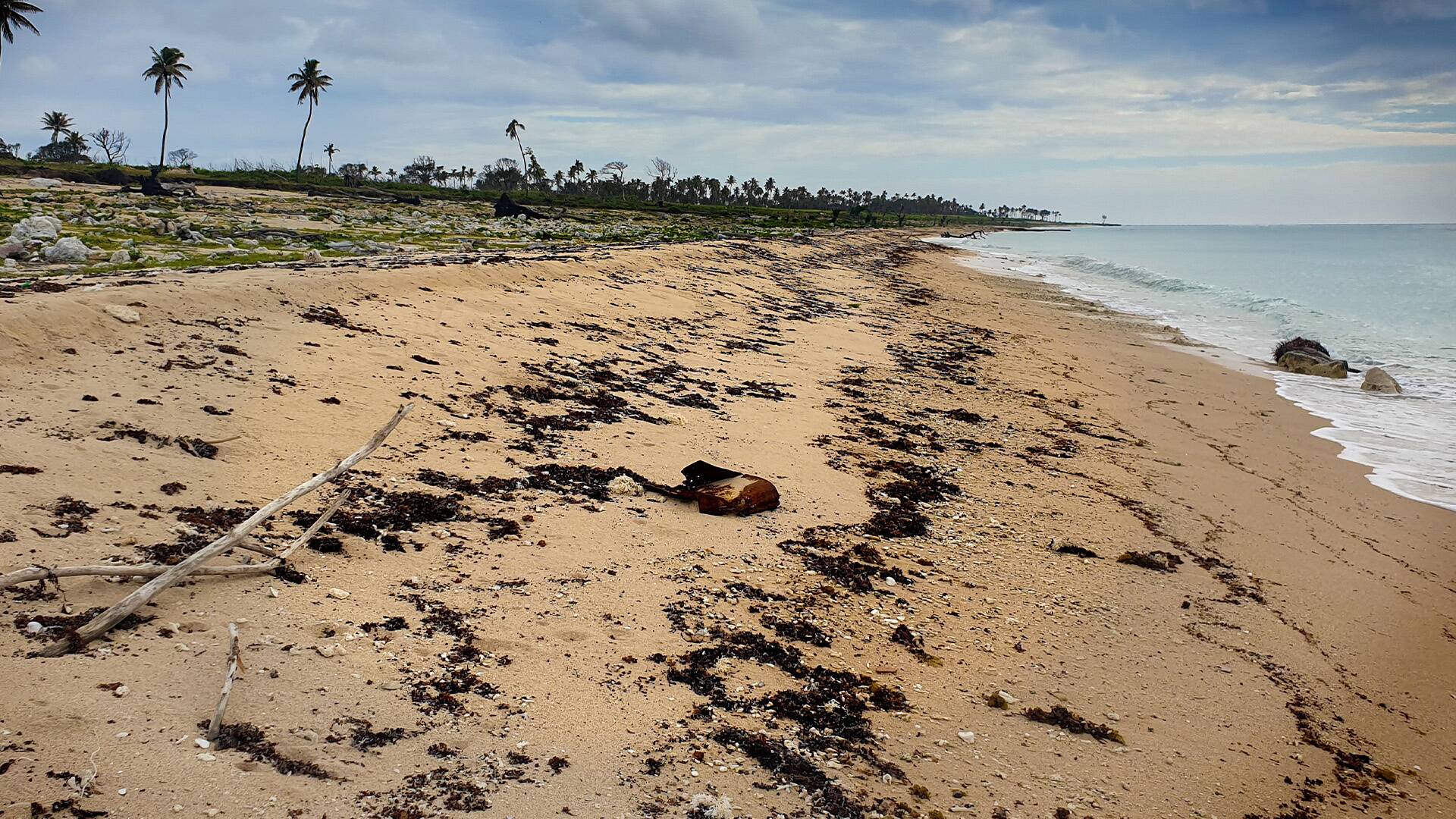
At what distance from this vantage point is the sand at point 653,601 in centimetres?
359

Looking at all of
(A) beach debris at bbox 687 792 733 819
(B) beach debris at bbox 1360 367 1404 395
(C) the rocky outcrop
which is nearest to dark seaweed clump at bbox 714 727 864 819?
(A) beach debris at bbox 687 792 733 819

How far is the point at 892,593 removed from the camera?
598 centimetres

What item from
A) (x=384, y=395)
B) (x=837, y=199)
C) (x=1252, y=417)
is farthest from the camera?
(x=837, y=199)

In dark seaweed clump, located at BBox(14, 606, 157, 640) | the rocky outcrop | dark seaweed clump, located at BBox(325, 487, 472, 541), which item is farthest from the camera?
the rocky outcrop

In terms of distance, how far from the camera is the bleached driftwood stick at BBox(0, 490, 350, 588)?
12.0 ft

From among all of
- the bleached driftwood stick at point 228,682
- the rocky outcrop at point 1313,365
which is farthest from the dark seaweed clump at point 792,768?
the rocky outcrop at point 1313,365

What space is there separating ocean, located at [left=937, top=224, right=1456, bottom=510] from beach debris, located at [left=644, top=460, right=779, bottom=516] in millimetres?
8318

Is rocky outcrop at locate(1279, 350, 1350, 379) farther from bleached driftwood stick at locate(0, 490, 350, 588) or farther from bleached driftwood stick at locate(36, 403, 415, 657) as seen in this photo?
bleached driftwood stick at locate(36, 403, 415, 657)

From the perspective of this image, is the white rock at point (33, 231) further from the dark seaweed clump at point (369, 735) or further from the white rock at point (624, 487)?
the dark seaweed clump at point (369, 735)

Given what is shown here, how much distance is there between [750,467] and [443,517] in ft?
11.3

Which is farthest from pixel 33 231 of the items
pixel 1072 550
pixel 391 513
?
pixel 1072 550

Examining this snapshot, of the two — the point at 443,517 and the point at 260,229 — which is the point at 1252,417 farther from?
the point at 260,229

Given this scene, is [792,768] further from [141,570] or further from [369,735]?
[141,570]

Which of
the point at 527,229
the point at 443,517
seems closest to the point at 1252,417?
the point at 443,517
